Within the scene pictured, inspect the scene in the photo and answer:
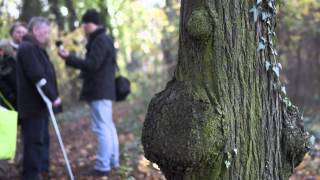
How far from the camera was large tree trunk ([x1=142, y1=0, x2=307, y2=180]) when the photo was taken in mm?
3480

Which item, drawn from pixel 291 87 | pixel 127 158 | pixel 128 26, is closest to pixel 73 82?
pixel 128 26

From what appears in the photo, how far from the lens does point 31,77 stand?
246 inches

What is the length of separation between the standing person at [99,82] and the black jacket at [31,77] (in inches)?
16.8

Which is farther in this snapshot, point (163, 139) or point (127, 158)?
point (127, 158)

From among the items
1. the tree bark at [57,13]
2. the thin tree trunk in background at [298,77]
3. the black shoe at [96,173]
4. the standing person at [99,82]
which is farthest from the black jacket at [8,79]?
the tree bark at [57,13]

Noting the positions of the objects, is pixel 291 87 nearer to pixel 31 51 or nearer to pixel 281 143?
pixel 31 51

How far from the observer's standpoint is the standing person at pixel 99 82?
6.83m

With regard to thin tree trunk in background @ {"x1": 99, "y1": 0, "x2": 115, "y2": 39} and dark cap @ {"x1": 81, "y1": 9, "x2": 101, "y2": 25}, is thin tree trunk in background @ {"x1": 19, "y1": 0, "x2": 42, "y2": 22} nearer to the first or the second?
thin tree trunk in background @ {"x1": 99, "y1": 0, "x2": 115, "y2": 39}

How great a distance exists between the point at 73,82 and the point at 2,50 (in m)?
10.2

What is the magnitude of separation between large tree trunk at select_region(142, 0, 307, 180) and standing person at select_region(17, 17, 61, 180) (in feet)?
9.95

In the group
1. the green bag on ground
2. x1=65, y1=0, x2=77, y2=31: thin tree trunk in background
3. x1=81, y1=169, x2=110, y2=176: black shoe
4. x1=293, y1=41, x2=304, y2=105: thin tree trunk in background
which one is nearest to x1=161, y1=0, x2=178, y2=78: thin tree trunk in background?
x1=65, y1=0, x2=77, y2=31: thin tree trunk in background

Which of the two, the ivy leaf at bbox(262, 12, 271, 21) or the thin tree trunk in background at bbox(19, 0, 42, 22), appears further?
the thin tree trunk in background at bbox(19, 0, 42, 22)

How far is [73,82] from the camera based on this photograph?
17.4 m

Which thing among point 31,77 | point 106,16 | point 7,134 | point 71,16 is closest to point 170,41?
point 106,16
